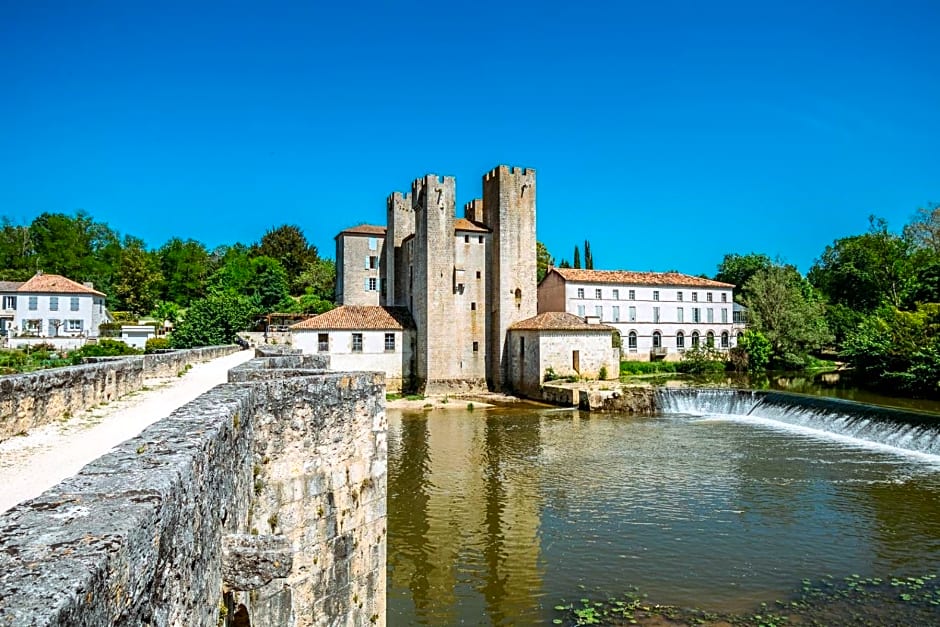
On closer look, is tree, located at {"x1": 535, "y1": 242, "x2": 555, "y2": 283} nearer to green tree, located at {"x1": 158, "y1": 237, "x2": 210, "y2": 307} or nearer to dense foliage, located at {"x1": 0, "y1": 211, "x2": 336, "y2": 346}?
dense foliage, located at {"x1": 0, "y1": 211, "x2": 336, "y2": 346}

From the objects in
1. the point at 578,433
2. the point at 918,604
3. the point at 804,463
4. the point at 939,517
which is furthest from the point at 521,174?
the point at 918,604

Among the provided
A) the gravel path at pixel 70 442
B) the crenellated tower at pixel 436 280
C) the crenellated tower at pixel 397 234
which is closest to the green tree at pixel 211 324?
the crenellated tower at pixel 397 234

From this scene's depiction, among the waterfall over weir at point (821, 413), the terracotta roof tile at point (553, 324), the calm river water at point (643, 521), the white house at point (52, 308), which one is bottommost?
the calm river water at point (643, 521)

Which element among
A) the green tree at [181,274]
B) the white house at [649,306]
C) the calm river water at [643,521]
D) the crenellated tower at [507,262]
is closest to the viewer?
the calm river water at [643,521]

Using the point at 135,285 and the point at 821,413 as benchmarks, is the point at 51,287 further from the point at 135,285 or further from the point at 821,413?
the point at 821,413

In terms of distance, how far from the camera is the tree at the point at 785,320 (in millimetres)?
50531

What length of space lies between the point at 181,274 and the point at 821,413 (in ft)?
209

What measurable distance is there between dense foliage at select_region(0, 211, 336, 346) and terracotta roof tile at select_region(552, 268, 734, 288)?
21.3 metres

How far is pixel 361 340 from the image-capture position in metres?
38.5

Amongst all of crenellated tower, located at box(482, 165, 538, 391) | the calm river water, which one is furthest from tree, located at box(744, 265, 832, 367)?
the calm river water

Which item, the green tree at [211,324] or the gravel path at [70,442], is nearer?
the gravel path at [70,442]

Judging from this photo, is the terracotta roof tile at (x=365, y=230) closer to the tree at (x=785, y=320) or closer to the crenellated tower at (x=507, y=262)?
the crenellated tower at (x=507, y=262)

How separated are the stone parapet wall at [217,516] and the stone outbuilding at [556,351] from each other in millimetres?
29293

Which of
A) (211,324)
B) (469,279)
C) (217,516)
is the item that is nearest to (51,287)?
(211,324)
